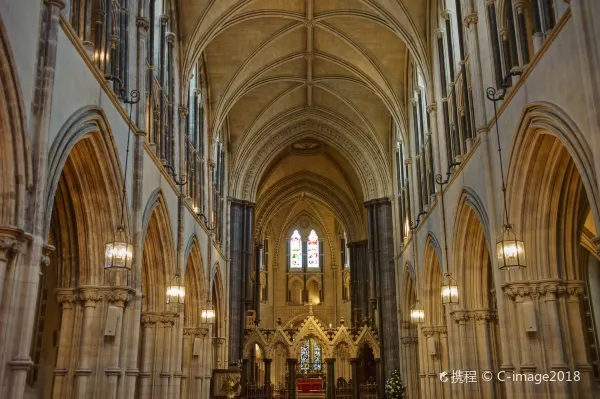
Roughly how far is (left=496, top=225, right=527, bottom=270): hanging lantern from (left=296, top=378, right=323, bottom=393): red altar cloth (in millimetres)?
23684

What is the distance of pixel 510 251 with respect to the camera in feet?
44.7

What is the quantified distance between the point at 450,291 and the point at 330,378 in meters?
14.6

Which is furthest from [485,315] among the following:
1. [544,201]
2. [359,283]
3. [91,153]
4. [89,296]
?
[359,283]

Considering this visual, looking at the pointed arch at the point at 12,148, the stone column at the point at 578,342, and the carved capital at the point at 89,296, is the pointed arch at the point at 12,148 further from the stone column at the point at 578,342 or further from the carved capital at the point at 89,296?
the stone column at the point at 578,342

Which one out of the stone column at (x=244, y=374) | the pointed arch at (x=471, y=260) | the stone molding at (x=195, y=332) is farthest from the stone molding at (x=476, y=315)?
the stone column at (x=244, y=374)

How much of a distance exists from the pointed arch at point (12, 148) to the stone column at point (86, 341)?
17.0 ft

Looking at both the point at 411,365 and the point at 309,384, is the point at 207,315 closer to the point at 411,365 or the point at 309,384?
the point at 411,365

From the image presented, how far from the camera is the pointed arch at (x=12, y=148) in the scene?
9.77m

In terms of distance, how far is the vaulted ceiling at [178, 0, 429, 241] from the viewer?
24984 millimetres

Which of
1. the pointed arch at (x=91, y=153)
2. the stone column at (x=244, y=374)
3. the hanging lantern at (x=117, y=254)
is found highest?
the pointed arch at (x=91, y=153)

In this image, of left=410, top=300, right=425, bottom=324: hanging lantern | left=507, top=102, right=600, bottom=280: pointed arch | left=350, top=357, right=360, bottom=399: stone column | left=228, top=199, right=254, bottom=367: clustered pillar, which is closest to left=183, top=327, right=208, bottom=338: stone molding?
left=228, top=199, right=254, bottom=367: clustered pillar

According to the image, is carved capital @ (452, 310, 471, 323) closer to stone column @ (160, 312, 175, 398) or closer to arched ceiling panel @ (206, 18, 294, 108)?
stone column @ (160, 312, 175, 398)

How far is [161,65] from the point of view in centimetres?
2136

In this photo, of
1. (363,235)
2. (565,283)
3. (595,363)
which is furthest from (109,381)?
(363,235)
